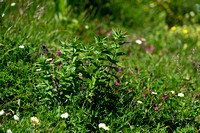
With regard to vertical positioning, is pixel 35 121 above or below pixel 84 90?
below

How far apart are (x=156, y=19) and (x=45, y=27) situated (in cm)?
332

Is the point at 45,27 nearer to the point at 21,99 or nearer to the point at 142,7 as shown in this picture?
the point at 21,99

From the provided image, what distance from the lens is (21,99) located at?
2387 millimetres

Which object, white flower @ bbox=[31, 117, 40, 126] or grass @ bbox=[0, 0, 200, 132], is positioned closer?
white flower @ bbox=[31, 117, 40, 126]

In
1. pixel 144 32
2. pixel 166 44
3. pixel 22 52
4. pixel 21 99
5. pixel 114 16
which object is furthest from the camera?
pixel 114 16

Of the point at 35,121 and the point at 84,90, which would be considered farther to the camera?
the point at 84,90

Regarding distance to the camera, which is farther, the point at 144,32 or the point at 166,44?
the point at 144,32

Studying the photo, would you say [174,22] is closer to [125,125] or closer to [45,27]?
[45,27]

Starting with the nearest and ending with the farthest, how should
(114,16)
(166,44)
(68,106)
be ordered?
(68,106) → (166,44) → (114,16)

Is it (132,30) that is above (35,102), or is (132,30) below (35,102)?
above

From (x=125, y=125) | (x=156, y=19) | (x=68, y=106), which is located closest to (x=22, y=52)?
(x=68, y=106)

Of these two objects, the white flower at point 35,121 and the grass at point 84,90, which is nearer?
the white flower at point 35,121

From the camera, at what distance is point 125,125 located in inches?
88.2

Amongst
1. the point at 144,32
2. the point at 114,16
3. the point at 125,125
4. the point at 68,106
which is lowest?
the point at 125,125
